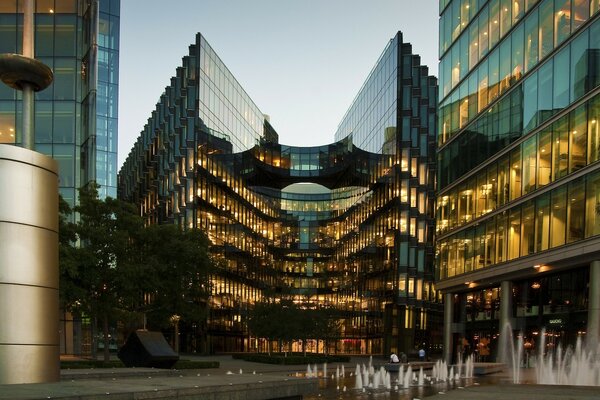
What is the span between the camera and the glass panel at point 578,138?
108ft

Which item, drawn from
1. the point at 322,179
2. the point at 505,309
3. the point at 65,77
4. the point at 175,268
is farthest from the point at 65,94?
the point at 322,179

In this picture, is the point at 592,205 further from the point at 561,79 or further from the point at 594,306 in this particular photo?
the point at 561,79

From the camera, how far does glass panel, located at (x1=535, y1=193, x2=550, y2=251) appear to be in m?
36.4

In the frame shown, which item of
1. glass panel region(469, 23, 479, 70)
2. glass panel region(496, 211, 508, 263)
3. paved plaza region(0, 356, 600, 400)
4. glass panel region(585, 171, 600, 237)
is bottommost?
paved plaza region(0, 356, 600, 400)

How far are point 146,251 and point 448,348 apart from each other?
2721 centimetres

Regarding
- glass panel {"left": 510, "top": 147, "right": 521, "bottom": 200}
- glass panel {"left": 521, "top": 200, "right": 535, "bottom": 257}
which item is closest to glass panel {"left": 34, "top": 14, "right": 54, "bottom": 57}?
glass panel {"left": 510, "top": 147, "right": 521, "bottom": 200}

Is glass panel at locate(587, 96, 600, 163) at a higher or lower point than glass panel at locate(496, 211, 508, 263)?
higher

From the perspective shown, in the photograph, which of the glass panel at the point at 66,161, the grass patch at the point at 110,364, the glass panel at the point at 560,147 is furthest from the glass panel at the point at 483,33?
the glass panel at the point at 66,161

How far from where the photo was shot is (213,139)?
81000mm

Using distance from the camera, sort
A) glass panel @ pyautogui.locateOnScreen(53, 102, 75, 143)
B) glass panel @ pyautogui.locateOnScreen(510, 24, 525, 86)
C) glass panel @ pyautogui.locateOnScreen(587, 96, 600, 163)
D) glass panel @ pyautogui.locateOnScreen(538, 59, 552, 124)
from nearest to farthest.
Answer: glass panel @ pyautogui.locateOnScreen(587, 96, 600, 163) → glass panel @ pyautogui.locateOnScreen(538, 59, 552, 124) → glass panel @ pyautogui.locateOnScreen(510, 24, 525, 86) → glass panel @ pyautogui.locateOnScreen(53, 102, 75, 143)

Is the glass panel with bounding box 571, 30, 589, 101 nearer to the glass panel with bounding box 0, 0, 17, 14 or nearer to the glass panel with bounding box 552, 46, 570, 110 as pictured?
the glass panel with bounding box 552, 46, 570, 110

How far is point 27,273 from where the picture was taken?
13.3 m

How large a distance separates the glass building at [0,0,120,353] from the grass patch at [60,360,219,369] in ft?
42.7

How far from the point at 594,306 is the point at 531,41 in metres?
16.1
